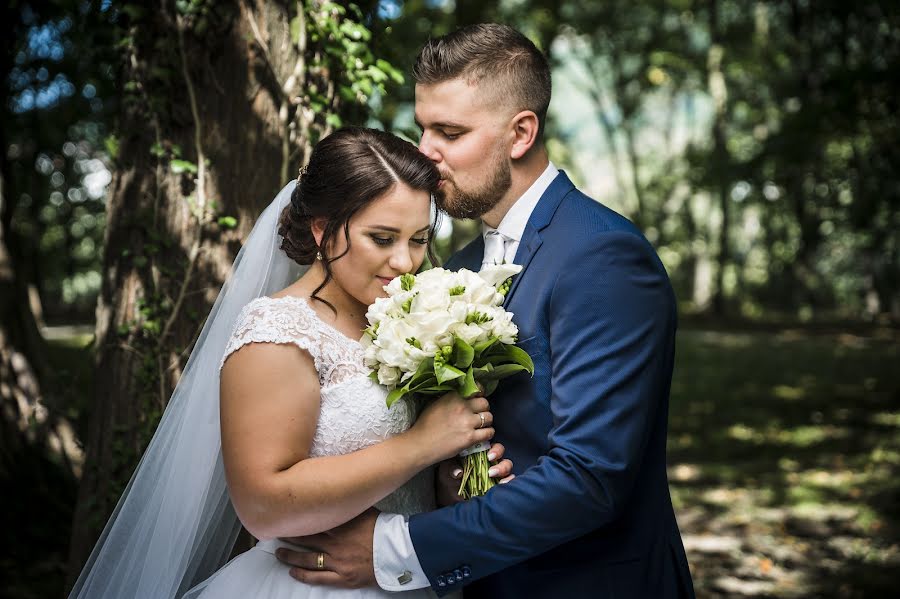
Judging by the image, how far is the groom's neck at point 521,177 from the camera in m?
2.89

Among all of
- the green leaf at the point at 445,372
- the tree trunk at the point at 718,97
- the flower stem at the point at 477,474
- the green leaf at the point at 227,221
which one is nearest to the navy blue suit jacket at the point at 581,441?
Result: the flower stem at the point at 477,474

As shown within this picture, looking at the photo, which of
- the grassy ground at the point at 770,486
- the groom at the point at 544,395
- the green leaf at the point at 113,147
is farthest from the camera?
the grassy ground at the point at 770,486

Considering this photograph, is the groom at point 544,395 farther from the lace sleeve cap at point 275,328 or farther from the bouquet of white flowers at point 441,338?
the lace sleeve cap at point 275,328

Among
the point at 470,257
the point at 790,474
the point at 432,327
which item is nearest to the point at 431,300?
the point at 432,327

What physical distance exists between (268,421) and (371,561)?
543mm

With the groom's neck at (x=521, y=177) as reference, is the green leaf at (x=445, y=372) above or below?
below

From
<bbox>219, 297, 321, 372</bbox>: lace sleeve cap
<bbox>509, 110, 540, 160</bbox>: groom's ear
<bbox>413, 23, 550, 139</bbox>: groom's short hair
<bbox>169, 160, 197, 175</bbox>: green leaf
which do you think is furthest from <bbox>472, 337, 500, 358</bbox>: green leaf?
<bbox>169, 160, 197, 175</bbox>: green leaf

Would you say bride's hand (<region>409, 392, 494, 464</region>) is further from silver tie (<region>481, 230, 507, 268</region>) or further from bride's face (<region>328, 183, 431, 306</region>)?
silver tie (<region>481, 230, 507, 268</region>)

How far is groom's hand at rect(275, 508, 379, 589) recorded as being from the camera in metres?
2.43

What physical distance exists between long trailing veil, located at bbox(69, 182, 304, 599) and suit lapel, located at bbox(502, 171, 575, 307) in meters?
0.86

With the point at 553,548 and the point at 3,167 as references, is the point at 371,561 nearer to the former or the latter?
the point at 553,548

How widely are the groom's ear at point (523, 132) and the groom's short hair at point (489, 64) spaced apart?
46 mm

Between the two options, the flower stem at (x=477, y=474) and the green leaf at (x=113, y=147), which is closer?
the flower stem at (x=477, y=474)

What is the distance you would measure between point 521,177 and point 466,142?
0.24 m
